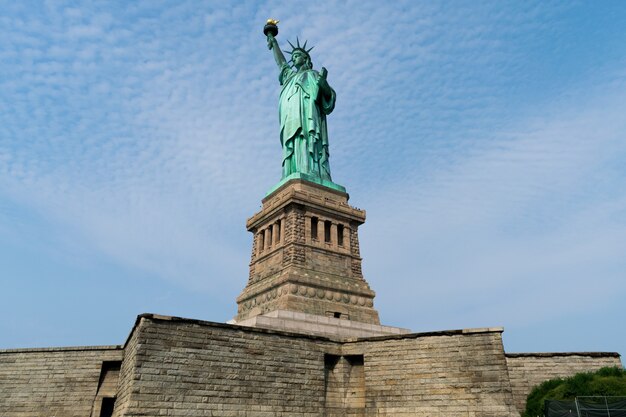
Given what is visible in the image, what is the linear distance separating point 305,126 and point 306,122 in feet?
1.05

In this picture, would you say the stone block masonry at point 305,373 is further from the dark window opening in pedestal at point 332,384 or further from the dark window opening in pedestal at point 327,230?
the dark window opening in pedestal at point 327,230

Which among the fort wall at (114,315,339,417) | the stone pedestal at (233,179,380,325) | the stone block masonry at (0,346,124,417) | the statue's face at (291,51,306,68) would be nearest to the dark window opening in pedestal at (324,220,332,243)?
the stone pedestal at (233,179,380,325)

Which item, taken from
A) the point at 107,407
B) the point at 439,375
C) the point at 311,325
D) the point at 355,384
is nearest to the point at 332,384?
the point at 355,384

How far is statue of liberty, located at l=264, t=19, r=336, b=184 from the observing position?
32344mm

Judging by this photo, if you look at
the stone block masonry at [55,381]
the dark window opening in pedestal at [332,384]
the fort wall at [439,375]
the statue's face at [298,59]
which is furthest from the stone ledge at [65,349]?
the statue's face at [298,59]

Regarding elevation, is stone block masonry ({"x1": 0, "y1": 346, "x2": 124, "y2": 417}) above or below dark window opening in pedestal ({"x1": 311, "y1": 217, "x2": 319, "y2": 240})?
below

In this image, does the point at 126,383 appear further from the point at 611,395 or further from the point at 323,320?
the point at 611,395

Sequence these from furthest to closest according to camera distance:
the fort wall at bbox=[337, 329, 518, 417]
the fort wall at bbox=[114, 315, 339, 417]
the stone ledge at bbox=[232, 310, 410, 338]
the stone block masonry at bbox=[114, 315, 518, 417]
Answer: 1. the stone ledge at bbox=[232, 310, 410, 338]
2. the fort wall at bbox=[337, 329, 518, 417]
3. the stone block masonry at bbox=[114, 315, 518, 417]
4. the fort wall at bbox=[114, 315, 339, 417]

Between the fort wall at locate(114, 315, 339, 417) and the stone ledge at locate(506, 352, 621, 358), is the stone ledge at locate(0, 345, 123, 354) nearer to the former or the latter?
the fort wall at locate(114, 315, 339, 417)

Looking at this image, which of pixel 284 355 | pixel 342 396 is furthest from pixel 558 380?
pixel 284 355

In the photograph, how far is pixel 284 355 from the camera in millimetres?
15883

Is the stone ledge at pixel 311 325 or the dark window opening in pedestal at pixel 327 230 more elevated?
the dark window opening in pedestal at pixel 327 230

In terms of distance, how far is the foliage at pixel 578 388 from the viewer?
15.8 metres

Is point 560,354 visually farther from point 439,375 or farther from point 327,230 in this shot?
point 327,230
